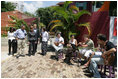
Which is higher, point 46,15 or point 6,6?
point 6,6

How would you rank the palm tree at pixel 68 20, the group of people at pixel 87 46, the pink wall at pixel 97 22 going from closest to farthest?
the group of people at pixel 87 46, the palm tree at pixel 68 20, the pink wall at pixel 97 22

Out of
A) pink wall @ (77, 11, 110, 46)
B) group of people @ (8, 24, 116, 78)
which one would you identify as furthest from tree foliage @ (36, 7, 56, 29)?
group of people @ (8, 24, 116, 78)

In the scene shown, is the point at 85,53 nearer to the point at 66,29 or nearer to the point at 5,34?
the point at 66,29

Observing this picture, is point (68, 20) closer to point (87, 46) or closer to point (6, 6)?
point (87, 46)

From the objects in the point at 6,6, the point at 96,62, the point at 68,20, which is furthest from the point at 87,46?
the point at 6,6

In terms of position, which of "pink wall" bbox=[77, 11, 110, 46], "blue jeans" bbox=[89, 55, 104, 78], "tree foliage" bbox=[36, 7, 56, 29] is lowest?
"blue jeans" bbox=[89, 55, 104, 78]

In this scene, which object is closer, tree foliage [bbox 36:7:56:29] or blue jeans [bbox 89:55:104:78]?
blue jeans [bbox 89:55:104:78]

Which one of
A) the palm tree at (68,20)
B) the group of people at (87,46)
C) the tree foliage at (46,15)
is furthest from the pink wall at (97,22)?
the tree foliage at (46,15)

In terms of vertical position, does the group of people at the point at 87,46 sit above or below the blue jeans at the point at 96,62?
above

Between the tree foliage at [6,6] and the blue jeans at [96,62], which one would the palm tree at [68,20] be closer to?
the blue jeans at [96,62]

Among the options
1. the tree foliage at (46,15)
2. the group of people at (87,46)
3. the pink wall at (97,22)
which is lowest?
the group of people at (87,46)

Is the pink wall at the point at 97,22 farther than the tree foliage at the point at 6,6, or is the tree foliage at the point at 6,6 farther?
the tree foliage at the point at 6,6

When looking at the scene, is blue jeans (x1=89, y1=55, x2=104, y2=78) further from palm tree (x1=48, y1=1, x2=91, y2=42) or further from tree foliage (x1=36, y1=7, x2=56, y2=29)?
tree foliage (x1=36, y1=7, x2=56, y2=29)

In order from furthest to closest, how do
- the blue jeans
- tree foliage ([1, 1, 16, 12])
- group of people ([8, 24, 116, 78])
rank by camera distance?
1. tree foliage ([1, 1, 16, 12])
2. the blue jeans
3. group of people ([8, 24, 116, 78])
